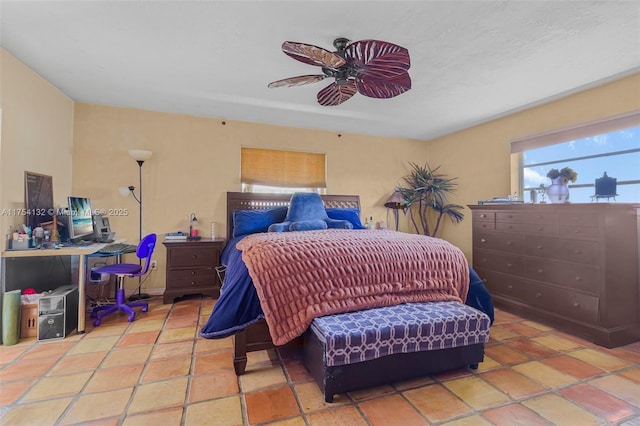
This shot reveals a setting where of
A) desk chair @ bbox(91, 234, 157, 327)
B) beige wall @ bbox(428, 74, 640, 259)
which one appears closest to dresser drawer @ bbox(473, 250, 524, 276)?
beige wall @ bbox(428, 74, 640, 259)

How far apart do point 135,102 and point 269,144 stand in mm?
1783

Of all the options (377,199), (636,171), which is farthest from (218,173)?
(636,171)

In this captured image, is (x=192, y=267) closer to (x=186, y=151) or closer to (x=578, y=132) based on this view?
(x=186, y=151)

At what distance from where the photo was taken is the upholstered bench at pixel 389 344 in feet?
5.39

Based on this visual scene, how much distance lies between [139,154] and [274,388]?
10.6 ft

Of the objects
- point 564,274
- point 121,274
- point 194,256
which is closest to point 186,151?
point 194,256

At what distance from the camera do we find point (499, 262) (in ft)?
11.0

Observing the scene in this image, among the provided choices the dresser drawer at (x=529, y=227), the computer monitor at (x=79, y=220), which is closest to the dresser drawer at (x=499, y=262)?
the dresser drawer at (x=529, y=227)

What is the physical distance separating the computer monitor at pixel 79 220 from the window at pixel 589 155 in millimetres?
5289

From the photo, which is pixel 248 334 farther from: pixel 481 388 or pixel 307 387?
pixel 481 388

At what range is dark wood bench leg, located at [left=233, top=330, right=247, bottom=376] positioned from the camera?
193 cm

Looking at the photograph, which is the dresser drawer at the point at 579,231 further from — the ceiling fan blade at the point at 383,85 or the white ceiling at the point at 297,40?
the ceiling fan blade at the point at 383,85

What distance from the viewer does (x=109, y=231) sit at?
11.6ft

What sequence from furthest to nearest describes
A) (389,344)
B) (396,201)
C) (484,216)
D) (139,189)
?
1. (396,201)
2. (139,189)
3. (484,216)
4. (389,344)
